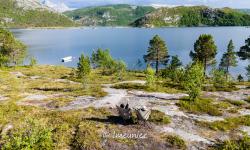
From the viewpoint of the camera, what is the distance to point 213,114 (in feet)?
170

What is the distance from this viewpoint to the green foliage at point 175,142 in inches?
1490

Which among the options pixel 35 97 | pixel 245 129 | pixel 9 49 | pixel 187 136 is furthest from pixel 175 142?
pixel 9 49

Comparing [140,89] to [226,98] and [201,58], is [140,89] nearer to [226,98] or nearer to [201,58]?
[226,98]

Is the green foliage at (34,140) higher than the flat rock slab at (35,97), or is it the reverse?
the green foliage at (34,140)

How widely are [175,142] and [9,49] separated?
115 m

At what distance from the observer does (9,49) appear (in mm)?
136500

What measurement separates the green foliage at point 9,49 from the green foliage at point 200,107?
94.8 metres

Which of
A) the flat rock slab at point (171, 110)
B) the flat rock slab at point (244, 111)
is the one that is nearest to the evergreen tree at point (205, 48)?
the flat rock slab at point (244, 111)

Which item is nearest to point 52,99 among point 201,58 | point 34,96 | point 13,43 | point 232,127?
point 34,96

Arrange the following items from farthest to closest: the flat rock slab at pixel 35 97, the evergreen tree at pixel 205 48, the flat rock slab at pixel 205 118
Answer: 1. the evergreen tree at pixel 205 48
2. the flat rock slab at pixel 35 97
3. the flat rock slab at pixel 205 118

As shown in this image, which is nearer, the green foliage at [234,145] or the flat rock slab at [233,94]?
the green foliage at [234,145]

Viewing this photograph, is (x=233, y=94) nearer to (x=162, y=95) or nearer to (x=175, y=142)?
(x=162, y=95)

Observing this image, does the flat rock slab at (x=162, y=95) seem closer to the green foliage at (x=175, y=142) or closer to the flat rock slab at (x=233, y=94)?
the flat rock slab at (x=233, y=94)

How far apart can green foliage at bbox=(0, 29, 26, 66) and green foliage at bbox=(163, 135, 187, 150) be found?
345ft
